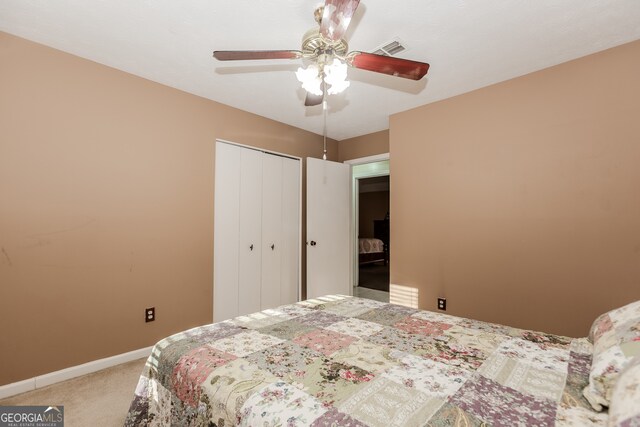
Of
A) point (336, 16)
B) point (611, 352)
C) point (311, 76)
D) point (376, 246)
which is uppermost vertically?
point (336, 16)

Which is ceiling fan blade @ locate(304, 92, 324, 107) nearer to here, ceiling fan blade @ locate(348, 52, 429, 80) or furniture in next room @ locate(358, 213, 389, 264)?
ceiling fan blade @ locate(348, 52, 429, 80)

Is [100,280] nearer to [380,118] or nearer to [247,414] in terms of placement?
[247,414]

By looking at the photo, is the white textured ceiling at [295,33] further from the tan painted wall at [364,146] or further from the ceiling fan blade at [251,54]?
the tan painted wall at [364,146]

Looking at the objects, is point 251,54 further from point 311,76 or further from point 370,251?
point 370,251

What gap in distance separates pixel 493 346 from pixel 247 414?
42.8 inches

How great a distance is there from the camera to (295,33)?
2047 mm

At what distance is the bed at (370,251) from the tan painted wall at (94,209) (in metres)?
4.69

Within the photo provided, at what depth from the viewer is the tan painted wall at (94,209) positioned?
211 centimetres

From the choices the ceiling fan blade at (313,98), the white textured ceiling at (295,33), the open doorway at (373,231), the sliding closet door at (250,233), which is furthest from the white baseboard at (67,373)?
the open doorway at (373,231)

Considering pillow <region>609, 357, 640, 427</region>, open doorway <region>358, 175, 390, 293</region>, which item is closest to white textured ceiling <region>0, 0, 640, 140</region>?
pillow <region>609, 357, 640, 427</region>

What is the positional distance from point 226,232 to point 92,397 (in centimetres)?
168

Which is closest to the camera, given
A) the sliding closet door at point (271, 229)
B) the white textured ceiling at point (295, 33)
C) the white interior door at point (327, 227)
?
the white textured ceiling at point (295, 33)

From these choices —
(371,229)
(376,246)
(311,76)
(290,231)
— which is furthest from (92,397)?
(371,229)

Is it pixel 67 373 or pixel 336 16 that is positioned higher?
pixel 336 16
